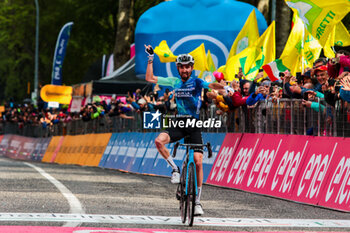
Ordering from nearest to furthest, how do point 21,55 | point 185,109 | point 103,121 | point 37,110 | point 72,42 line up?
point 185,109 < point 103,121 < point 37,110 < point 72,42 < point 21,55

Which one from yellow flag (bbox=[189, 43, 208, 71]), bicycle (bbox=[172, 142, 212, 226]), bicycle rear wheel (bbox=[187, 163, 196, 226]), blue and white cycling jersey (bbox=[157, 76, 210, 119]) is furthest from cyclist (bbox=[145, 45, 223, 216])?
yellow flag (bbox=[189, 43, 208, 71])

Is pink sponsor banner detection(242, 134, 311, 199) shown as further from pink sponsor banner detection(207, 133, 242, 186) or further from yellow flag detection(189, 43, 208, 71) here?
yellow flag detection(189, 43, 208, 71)

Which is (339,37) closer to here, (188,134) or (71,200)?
(71,200)

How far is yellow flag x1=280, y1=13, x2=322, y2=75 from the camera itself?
19.6m

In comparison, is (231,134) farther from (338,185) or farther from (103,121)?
(103,121)

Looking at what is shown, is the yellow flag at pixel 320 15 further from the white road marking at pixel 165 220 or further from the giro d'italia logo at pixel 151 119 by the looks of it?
the white road marking at pixel 165 220

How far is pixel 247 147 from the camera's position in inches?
687

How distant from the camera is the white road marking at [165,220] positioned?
10844 mm

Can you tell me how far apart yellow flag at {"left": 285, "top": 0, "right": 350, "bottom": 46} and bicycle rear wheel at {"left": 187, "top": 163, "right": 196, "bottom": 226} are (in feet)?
23.9

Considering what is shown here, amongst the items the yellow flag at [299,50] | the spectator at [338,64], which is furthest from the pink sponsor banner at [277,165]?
the yellow flag at [299,50]

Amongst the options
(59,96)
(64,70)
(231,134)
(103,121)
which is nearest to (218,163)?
(231,134)

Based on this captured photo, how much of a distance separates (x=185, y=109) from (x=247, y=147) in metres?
5.87

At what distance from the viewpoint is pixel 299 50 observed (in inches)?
773

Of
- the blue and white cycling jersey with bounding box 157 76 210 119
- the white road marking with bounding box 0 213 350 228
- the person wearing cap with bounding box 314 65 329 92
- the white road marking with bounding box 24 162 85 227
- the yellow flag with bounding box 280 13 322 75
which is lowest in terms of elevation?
the white road marking with bounding box 24 162 85 227
